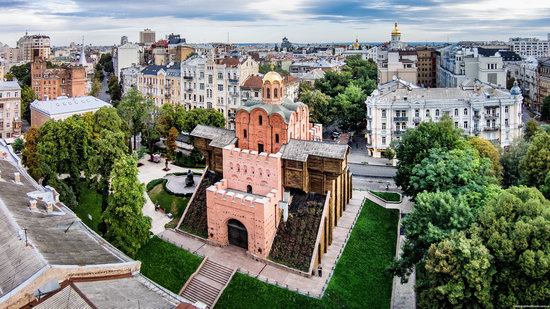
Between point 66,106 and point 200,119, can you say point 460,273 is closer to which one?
point 200,119

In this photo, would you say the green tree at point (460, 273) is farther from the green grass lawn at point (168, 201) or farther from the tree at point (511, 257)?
the green grass lawn at point (168, 201)

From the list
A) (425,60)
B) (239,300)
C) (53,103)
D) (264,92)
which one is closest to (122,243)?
(239,300)

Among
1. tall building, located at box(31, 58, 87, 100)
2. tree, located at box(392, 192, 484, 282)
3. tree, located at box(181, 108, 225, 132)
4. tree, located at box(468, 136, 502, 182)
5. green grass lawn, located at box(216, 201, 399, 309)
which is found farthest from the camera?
tall building, located at box(31, 58, 87, 100)

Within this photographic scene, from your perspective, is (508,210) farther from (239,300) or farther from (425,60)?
(425,60)

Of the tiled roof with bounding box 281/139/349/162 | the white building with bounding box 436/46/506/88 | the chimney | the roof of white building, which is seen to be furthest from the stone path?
the white building with bounding box 436/46/506/88

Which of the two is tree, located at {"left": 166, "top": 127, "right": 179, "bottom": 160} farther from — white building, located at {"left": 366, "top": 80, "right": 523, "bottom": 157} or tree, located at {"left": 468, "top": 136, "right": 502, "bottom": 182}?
tree, located at {"left": 468, "top": 136, "right": 502, "bottom": 182}

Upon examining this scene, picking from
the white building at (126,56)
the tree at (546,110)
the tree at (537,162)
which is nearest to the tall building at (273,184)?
the tree at (537,162)
